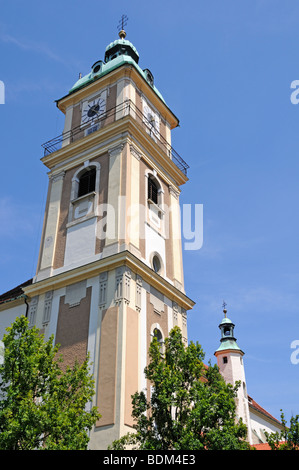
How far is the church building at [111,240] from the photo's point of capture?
803 inches

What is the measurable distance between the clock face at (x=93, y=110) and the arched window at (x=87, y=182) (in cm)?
367

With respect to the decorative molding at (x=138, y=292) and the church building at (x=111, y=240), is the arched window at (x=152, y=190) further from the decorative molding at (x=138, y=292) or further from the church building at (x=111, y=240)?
the decorative molding at (x=138, y=292)

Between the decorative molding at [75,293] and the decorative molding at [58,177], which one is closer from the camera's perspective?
the decorative molding at [75,293]

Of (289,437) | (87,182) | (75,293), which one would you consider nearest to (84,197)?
(87,182)

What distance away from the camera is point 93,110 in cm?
2975

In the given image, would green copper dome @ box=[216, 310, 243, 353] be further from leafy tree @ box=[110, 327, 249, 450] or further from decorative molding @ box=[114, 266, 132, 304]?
leafy tree @ box=[110, 327, 249, 450]

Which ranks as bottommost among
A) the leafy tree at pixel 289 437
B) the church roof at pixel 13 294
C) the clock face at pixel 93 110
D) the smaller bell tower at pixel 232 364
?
the leafy tree at pixel 289 437

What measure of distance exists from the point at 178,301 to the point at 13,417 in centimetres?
1216

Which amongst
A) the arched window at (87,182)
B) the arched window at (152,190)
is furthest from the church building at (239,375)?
the arched window at (87,182)

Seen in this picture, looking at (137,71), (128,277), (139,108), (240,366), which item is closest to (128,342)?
(128,277)

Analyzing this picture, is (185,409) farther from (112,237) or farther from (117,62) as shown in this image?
(117,62)

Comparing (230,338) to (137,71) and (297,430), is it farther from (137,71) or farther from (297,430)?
(297,430)

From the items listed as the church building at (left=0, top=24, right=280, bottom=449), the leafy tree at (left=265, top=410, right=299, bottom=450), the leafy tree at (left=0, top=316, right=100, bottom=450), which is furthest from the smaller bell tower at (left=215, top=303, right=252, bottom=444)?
the leafy tree at (left=0, top=316, right=100, bottom=450)

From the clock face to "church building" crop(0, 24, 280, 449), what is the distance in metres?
0.08
